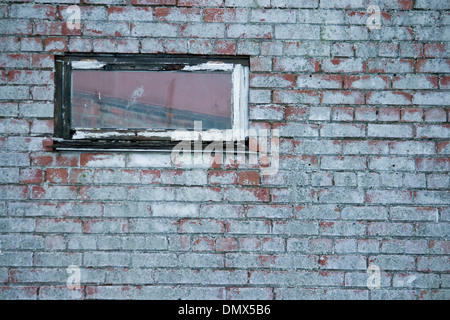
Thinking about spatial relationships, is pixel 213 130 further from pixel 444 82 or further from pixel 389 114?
pixel 444 82

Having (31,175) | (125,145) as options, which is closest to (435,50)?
(125,145)

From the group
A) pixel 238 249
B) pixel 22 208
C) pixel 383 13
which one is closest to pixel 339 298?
pixel 238 249

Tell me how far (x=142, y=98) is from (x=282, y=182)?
3.07 ft

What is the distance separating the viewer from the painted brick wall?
6.66 feet

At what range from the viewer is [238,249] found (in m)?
2.04

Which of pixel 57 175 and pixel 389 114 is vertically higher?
pixel 389 114

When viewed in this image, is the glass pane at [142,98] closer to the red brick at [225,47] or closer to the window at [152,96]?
the window at [152,96]

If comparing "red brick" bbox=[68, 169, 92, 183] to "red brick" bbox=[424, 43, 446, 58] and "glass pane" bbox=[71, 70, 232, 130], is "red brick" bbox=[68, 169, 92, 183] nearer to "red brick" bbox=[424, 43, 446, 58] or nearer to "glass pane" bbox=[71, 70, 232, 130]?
"glass pane" bbox=[71, 70, 232, 130]

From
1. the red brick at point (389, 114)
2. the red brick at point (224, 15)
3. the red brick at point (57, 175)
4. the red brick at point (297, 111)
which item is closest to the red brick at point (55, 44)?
the red brick at point (57, 175)

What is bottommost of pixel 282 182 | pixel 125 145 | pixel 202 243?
pixel 202 243

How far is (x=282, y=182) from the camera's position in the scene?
2.04 meters

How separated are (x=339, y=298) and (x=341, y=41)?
4.76ft

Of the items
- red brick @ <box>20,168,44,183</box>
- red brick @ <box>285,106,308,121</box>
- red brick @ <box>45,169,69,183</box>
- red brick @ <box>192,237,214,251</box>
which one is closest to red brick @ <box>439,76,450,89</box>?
red brick @ <box>285,106,308,121</box>

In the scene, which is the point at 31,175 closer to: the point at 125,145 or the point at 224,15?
the point at 125,145
